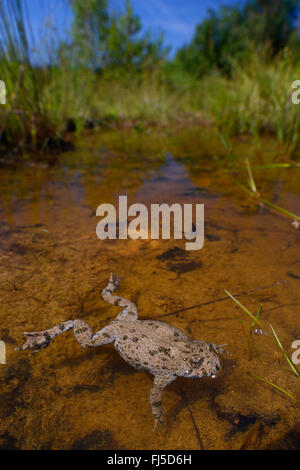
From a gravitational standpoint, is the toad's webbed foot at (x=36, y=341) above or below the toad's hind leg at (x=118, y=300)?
below

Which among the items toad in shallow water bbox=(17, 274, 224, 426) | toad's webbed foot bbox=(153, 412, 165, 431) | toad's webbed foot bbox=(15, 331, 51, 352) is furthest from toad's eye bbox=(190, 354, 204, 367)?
toad's webbed foot bbox=(15, 331, 51, 352)

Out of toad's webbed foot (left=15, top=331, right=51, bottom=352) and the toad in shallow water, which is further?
toad's webbed foot (left=15, top=331, right=51, bottom=352)

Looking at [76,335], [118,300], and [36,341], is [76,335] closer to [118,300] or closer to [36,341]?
[36,341]

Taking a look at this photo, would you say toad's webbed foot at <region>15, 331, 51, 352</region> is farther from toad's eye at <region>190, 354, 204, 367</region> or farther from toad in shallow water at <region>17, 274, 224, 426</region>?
toad's eye at <region>190, 354, 204, 367</region>

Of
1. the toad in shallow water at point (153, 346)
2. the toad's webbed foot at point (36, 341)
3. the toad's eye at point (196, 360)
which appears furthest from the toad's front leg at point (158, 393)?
the toad's webbed foot at point (36, 341)

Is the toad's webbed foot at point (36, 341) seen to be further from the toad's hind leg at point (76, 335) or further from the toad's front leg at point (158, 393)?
the toad's front leg at point (158, 393)
